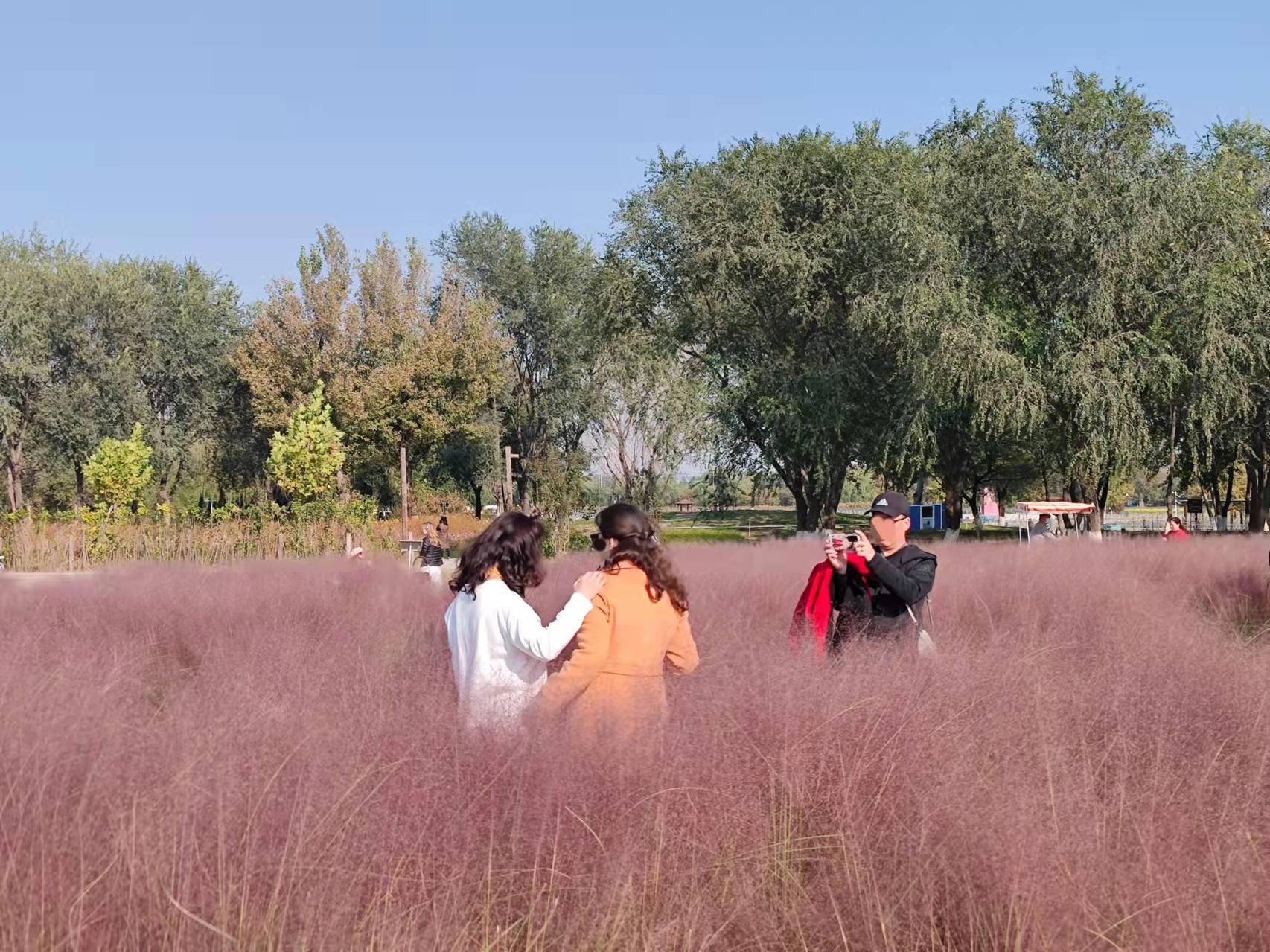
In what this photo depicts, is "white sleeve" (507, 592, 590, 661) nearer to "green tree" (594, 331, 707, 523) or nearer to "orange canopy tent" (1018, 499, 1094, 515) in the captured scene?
"orange canopy tent" (1018, 499, 1094, 515)

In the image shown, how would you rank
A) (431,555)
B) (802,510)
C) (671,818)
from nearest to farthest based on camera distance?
(671,818), (431,555), (802,510)

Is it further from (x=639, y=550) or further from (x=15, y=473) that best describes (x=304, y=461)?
(x=639, y=550)

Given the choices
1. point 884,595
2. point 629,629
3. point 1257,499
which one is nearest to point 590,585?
point 629,629

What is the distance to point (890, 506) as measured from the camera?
6035 millimetres

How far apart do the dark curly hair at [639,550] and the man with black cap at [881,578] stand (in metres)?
1.28

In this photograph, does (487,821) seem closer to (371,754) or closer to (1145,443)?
(371,754)

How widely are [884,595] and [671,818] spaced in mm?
2889

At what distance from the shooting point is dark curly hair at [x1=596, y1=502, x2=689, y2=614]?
4602mm

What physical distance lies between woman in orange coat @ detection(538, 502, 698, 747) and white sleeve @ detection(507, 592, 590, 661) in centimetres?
7

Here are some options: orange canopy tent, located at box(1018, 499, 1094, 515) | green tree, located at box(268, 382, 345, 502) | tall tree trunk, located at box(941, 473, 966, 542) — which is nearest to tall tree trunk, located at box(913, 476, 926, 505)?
tall tree trunk, located at box(941, 473, 966, 542)

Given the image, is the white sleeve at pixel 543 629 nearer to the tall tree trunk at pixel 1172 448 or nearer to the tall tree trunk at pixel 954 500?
the tall tree trunk at pixel 1172 448

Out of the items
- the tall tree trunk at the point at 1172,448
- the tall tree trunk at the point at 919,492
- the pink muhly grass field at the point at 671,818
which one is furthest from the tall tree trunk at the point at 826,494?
the pink muhly grass field at the point at 671,818

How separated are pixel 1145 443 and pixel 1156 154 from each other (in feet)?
21.0

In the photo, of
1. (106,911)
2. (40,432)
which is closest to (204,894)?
(106,911)
